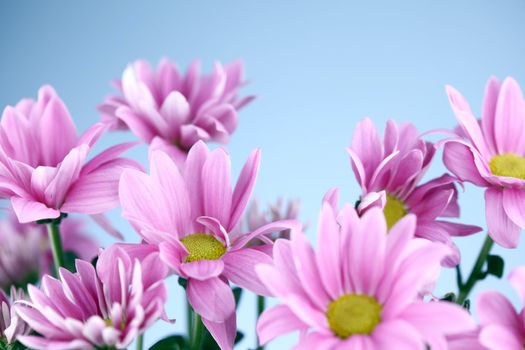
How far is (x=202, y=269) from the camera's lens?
15.0 inches

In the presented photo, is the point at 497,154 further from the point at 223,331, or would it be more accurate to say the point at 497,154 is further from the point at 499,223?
the point at 223,331

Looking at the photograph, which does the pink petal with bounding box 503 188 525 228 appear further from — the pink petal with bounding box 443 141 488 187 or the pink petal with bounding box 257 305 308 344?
the pink petal with bounding box 257 305 308 344

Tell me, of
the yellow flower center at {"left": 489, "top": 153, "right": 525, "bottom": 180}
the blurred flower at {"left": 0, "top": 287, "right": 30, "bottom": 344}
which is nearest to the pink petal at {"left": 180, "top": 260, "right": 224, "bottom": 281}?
the blurred flower at {"left": 0, "top": 287, "right": 30, "bottom": 344}

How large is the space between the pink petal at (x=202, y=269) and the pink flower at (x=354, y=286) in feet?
0.12

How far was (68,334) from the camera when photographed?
35 cm

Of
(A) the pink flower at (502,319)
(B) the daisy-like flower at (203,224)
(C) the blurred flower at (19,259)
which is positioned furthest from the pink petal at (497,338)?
(C) the blurred flower at (19,259)

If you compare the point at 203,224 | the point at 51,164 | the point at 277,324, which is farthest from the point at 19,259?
the point at 277,324

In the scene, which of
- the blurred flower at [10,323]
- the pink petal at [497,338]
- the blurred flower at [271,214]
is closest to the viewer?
the pink petal at [497,338]

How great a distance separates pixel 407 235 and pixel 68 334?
0.53 feet

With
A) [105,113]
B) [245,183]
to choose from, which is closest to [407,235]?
[245,183]

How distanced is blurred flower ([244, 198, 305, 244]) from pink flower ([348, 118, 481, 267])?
136 mm

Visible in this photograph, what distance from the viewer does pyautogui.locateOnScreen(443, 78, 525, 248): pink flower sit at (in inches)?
17.9

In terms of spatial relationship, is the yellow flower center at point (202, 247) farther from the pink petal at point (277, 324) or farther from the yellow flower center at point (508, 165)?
the yellow flower center at point (508, 165)

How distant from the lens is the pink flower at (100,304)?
0.34m
